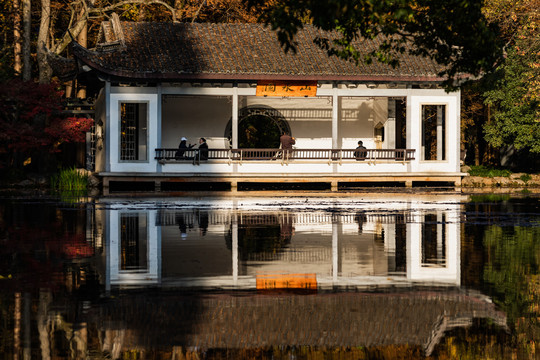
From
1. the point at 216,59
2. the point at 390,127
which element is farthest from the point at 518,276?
the point at 390,127

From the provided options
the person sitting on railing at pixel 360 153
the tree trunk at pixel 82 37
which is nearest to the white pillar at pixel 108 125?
the tree trunk at pixel 82 37

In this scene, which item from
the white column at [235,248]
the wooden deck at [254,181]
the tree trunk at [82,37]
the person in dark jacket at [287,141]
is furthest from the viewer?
the tree trunk at [82,37]

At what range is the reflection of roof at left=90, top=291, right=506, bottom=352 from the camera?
603 centimetres

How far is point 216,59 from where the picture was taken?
110 feet

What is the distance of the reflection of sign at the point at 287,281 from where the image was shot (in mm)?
8445

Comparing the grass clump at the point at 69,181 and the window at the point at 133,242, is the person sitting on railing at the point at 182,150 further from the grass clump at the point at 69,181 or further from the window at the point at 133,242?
the window at the point at 133,242

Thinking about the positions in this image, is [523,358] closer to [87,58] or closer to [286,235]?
[286,235]

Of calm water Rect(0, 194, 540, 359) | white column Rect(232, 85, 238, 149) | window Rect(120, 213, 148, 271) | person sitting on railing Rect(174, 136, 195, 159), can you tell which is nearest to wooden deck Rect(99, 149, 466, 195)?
person sitting on railing Rect(174, 136, 195, 159)

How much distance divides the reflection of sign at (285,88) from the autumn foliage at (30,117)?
7.19 meters

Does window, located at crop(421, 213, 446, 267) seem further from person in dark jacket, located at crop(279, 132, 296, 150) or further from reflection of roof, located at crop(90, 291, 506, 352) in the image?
person in dark jacket, located at crop(279, 132, 296, 150)

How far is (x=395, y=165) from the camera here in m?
34.0

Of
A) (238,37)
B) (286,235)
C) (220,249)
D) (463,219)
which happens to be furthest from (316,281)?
(238,37)

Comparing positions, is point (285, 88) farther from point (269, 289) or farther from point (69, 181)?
point (269, 289)

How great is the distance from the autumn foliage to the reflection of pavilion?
15.2m
